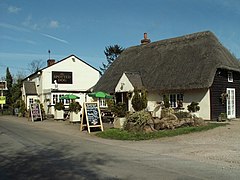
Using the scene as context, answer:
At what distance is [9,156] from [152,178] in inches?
222

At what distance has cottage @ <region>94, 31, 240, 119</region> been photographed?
77.1 ft

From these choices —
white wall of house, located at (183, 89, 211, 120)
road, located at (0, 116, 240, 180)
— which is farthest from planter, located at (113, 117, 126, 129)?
white wall of house, located at (183, 89, 211, 120)

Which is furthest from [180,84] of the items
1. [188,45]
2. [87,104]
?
[87,104]

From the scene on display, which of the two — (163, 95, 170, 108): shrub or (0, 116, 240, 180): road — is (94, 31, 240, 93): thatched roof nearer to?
(163, 95, 170, 108): shrub

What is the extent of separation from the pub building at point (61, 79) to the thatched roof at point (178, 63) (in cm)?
823

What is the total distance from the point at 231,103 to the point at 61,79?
22.9 metres

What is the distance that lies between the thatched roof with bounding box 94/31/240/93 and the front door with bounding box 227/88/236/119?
6.13 ft

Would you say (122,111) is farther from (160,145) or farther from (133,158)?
(133,158)

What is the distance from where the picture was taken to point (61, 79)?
41.1 metres

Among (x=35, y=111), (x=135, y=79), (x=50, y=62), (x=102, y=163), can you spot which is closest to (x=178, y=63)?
(x=135, y=79)

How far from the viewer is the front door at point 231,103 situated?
25125 mm

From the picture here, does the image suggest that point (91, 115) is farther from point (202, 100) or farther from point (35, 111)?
point (35, 111)

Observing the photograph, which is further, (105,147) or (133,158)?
(105,147)

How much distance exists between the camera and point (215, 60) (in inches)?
937
